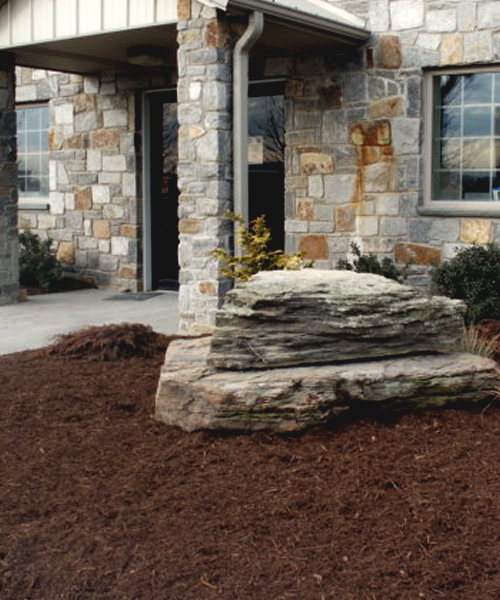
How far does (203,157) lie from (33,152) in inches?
220

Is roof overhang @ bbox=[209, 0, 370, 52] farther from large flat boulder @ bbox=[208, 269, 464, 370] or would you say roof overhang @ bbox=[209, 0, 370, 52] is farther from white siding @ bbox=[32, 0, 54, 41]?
large flat boulder @ bbox=[208, 269, 464, 370]

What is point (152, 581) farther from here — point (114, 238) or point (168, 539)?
point (114, 238)

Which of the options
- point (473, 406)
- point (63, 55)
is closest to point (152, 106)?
point (63, 55)

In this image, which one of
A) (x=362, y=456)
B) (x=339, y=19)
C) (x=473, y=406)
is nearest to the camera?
(x=362, y=456)

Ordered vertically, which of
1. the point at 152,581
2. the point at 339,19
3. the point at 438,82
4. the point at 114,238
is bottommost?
the point at 152,581

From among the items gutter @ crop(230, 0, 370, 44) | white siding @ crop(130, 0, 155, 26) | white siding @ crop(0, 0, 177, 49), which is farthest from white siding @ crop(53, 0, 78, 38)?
gutter @ crop(230, 0, 370, 44)

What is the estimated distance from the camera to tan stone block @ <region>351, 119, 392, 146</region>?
9078mm

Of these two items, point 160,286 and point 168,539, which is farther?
point 160,286

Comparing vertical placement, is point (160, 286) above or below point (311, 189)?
below

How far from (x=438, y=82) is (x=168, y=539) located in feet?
21.6

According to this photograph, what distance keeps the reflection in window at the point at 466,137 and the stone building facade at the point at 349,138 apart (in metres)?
0.02

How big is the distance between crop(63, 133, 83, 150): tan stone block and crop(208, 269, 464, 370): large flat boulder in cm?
743

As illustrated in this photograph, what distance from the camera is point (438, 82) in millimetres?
8961

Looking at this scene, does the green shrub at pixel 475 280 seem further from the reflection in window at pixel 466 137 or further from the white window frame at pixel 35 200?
the white window frame at pixel 35 200
